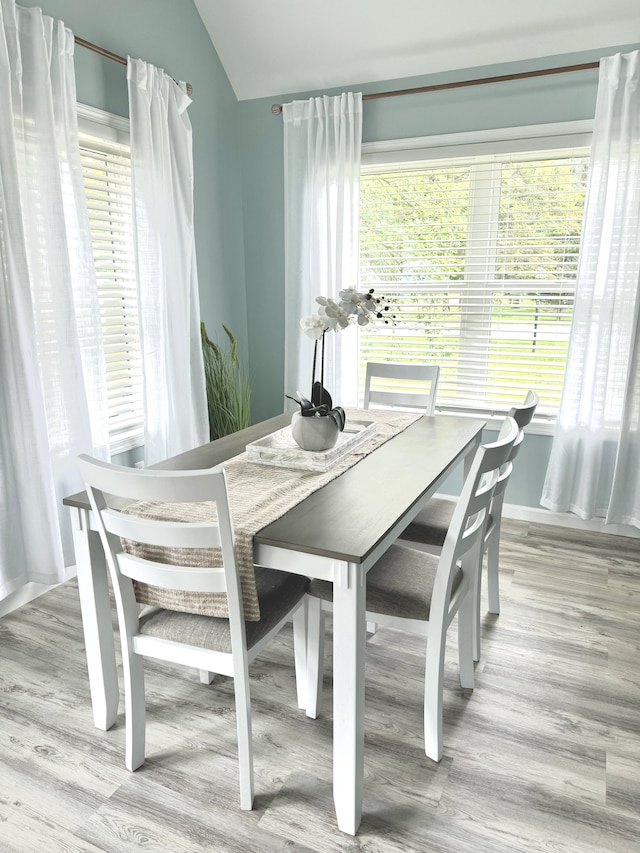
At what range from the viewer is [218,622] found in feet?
5.27

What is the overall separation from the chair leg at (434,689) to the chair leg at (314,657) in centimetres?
36

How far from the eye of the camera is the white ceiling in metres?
3.05

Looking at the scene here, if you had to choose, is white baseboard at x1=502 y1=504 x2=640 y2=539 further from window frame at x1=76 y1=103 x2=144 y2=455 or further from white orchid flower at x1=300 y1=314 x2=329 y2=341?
window frame at x1=76 y1=103 x2=144 y2=455

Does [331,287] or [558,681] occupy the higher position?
[331,287]

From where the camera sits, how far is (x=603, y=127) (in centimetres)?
304

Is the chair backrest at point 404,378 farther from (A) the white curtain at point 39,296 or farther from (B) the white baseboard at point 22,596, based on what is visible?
(B) the white baseboard at point 22,596

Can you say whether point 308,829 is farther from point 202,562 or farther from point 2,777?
point 2,777

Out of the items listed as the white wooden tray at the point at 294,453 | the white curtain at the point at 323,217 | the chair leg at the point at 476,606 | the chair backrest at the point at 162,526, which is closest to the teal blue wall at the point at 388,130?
the white curtain at the point at 323,217

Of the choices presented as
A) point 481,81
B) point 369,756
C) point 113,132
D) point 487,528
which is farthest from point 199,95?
point 369,756

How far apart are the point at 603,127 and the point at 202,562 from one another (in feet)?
9.70

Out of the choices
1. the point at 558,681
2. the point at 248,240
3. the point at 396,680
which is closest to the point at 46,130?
the point at 248,240

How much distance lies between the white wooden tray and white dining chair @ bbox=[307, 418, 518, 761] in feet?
1.23

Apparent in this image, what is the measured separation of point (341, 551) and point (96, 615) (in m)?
0.84

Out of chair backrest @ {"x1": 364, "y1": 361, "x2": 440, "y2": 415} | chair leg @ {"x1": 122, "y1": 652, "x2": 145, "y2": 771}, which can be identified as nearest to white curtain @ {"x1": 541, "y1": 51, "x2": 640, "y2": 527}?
chair backrest @ {"x1": 364, "y1": 361, "x2": 440, "y2": 415}
